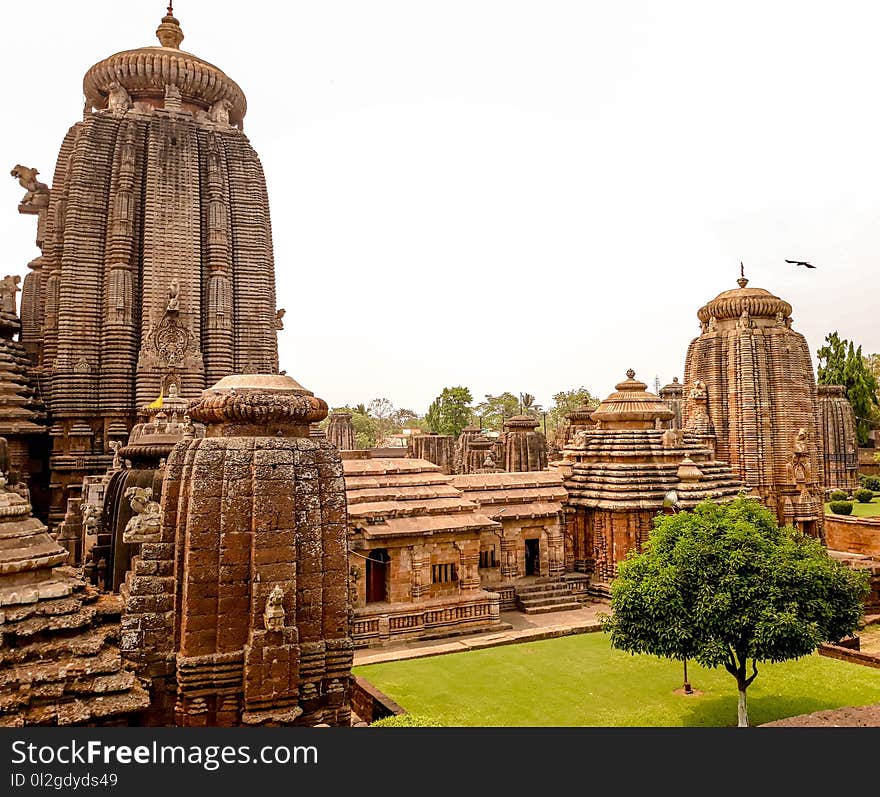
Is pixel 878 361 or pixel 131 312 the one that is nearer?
pixel 131 312

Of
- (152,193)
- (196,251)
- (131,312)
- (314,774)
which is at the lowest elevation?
(314,774)

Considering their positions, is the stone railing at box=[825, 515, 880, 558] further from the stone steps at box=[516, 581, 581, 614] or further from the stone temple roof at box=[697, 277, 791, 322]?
the stone steps at box=[516, 581, 581, 614]

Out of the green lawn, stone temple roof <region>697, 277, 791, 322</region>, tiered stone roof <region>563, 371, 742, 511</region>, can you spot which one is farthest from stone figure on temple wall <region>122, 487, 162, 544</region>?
stone temple roof <region>697, 277, 791, 322</region>

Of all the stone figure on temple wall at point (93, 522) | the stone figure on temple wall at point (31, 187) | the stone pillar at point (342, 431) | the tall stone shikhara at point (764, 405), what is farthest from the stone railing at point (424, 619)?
the stone figure on temple wall at point (31, 187)

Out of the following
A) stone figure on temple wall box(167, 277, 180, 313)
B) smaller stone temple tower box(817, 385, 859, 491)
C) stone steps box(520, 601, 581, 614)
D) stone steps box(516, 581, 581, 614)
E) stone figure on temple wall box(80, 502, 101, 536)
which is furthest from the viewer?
smaller stone temple tower box(817, 385, 859, 491)

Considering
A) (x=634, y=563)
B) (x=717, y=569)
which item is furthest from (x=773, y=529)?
(x=634, y=563)

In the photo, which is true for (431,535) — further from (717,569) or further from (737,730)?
(737,730)

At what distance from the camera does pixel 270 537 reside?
7578mm

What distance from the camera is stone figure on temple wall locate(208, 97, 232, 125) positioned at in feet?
96.5

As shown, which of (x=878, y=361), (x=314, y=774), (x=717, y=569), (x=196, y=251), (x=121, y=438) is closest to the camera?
(x=314, y=774)

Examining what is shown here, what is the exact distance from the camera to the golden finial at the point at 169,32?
1153 inches

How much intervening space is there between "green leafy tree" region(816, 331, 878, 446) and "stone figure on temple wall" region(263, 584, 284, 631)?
6400 centimetres

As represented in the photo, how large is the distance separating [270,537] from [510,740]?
3285mm

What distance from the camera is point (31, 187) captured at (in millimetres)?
30359
